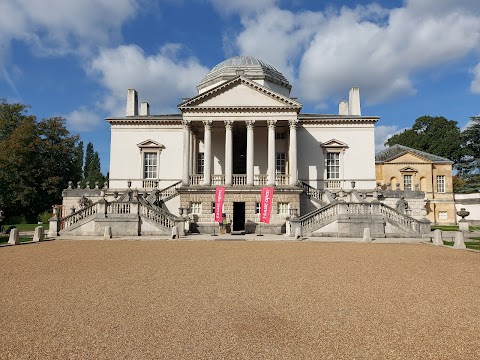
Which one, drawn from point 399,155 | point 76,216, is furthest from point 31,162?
point 399,155

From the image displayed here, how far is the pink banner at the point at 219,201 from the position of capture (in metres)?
22.9

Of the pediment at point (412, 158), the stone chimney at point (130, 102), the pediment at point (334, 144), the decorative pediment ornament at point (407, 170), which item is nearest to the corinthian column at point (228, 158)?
the pediment at point (334, 144)

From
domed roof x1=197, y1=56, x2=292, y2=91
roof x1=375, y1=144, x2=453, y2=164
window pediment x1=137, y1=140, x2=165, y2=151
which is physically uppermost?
domed roof x1=197, y1=56, x2=292, y2=91

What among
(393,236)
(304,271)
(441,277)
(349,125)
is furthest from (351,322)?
(349,125)

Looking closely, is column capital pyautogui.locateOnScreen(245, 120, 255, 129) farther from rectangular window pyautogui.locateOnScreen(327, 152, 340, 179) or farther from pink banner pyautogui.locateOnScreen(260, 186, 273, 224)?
rectangular window pyautogui.locateOnScreen(327, 152, 340, 179)

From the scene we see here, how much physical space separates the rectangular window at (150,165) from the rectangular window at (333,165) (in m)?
16.3

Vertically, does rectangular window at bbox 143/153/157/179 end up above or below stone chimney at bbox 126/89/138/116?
below

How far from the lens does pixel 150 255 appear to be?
1273 cm

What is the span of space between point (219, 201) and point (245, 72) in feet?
55.4

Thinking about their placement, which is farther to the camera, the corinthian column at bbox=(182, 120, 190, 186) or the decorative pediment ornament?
the decorative pediment ornament

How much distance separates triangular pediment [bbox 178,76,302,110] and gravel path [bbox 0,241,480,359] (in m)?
17.5

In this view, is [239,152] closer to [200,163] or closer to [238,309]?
[200,163]

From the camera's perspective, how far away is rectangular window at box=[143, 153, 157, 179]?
29891 mm

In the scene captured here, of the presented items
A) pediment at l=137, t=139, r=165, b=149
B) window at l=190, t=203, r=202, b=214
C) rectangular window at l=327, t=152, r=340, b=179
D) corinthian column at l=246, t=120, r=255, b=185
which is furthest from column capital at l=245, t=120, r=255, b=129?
pediment at l=137, t=139, r=165, b=149
